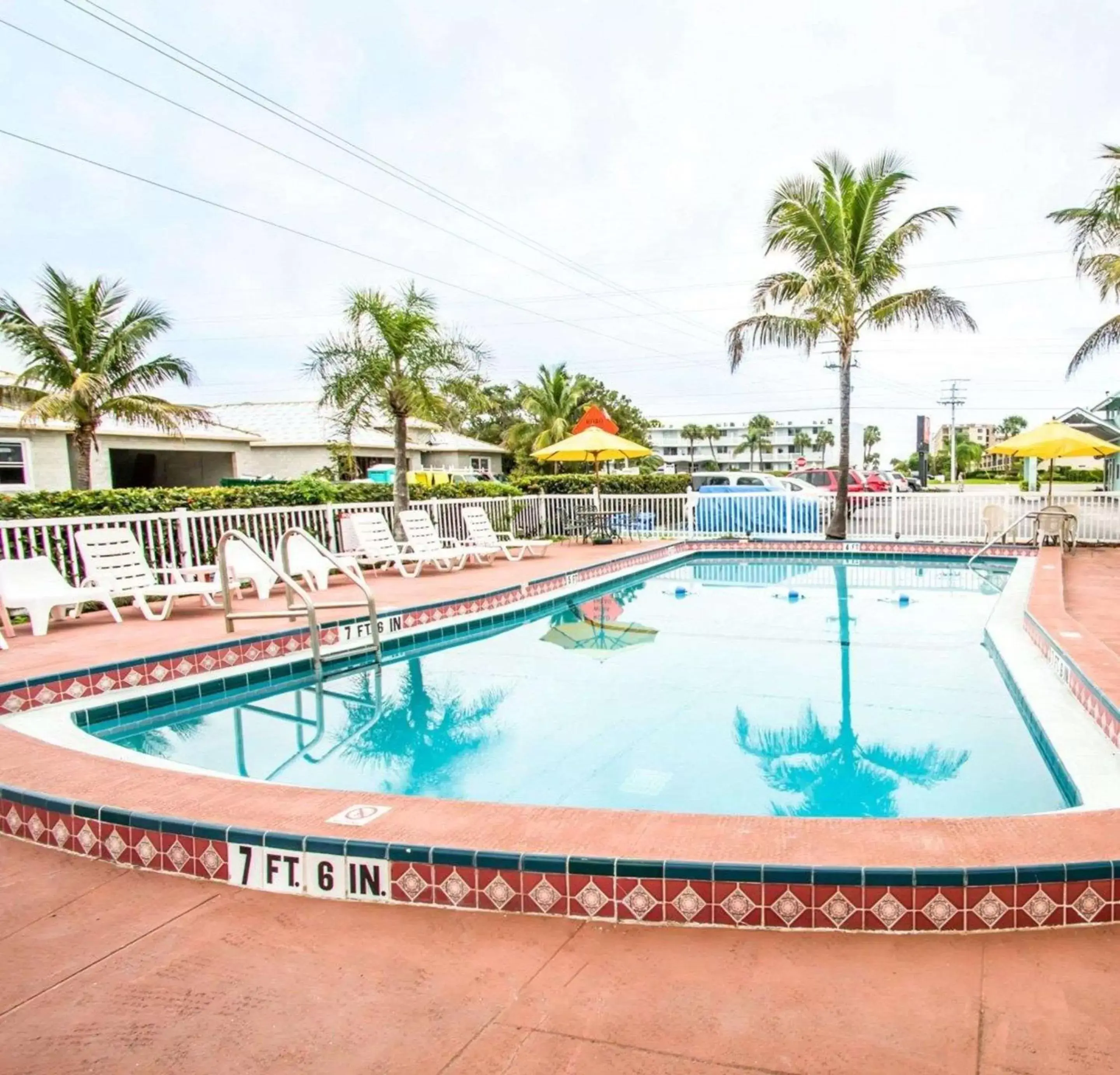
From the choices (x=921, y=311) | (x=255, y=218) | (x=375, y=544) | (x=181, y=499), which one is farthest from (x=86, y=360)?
(x=921, y=311)

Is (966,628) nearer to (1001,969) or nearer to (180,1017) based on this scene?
(1001,969)

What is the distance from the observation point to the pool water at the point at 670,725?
4.45 metres

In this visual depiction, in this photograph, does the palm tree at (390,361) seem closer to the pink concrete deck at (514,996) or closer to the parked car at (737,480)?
the parked car at (737,480)

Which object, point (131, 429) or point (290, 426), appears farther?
point (290, 426)

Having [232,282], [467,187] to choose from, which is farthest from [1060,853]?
[232,282]

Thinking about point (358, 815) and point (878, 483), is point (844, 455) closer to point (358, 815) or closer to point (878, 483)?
point (358, 815)

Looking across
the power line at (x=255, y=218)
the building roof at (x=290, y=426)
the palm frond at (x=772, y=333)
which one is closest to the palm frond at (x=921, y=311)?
the palm frond at (x=772, y=333)

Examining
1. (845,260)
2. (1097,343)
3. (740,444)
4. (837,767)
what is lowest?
(837,767)

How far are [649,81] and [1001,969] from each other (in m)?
15.5

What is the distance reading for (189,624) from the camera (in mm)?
7742

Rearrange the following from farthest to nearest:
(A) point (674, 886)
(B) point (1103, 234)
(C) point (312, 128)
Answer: (C) point (312, 128), (B) point (1103, 234), (A) point (674, 886)

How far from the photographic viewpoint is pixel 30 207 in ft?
47.6

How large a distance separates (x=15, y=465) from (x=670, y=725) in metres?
18.0

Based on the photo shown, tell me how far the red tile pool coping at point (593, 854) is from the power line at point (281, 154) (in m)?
11.0
